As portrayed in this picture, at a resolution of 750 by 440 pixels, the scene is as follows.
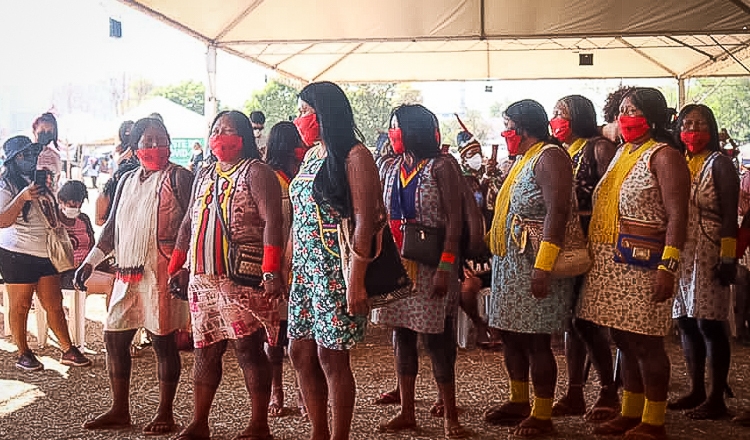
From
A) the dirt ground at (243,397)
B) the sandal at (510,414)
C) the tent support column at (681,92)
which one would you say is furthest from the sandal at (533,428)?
the tent support column at (681,92)

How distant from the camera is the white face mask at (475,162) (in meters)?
6.99

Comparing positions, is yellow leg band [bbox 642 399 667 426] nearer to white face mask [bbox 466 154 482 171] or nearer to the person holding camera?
white face mask [bbox 466 154 482 171]

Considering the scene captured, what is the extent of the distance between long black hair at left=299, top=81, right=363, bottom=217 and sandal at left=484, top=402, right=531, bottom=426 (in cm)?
188

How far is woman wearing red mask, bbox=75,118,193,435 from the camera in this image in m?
4.61

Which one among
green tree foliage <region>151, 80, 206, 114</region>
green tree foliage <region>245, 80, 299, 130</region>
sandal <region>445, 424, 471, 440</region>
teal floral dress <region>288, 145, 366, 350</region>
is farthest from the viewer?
green tree foliage <region>151, 80, 206, 114</region>

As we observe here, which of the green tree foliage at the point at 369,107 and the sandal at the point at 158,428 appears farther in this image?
the green tree foliage at the point at 369,107

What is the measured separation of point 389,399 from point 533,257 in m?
1.48

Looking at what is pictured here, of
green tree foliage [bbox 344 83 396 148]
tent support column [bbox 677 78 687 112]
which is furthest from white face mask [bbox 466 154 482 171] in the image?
green tree foliage [bbox 344 83 396 148]

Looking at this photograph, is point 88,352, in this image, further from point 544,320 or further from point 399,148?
point 544,320

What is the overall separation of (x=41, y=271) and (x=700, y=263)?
15.0 ft

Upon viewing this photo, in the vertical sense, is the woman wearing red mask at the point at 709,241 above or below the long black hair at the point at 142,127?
below

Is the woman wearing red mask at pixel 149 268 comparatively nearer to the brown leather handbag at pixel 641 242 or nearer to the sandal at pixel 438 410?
the sandal at pixel 438 410

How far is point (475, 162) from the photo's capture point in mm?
7168

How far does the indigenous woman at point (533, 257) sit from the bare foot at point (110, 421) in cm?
207
